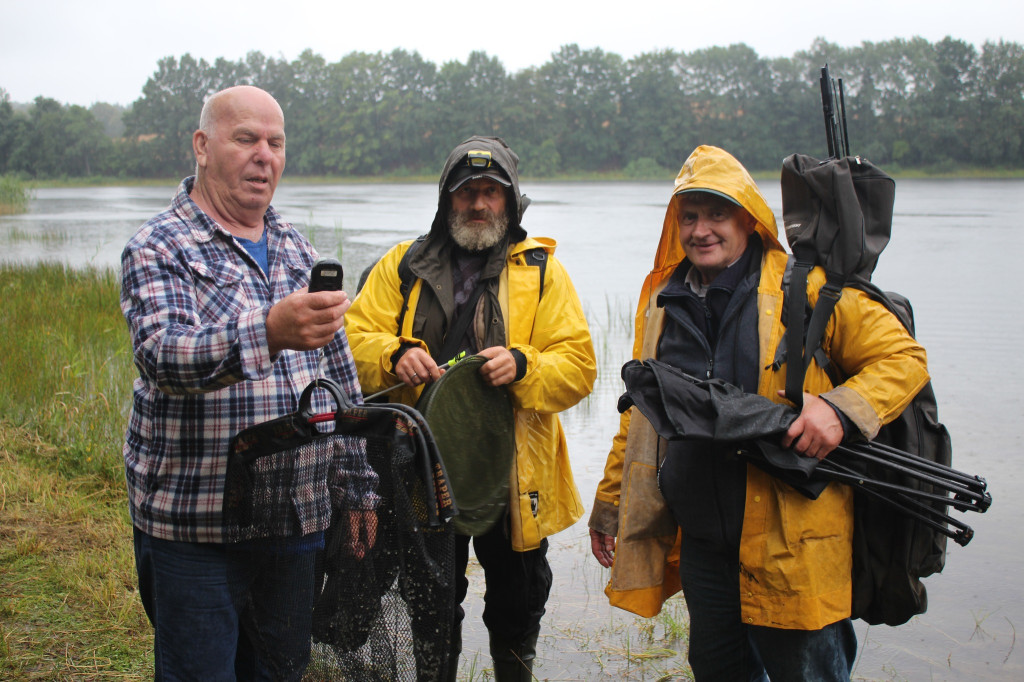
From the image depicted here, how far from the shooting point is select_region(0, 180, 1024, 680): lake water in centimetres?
390

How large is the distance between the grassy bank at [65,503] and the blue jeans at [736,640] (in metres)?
2.03

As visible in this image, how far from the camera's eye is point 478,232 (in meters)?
2.90

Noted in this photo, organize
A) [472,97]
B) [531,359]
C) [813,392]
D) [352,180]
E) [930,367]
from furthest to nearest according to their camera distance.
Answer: [472,97] < [352,180] < [930,367] < [531,359] < [813,392]

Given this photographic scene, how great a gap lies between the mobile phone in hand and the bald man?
93 mm

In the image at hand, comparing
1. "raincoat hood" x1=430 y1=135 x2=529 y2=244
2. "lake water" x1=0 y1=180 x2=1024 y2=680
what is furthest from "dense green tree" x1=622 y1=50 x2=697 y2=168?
"raincoat hood" x1=430 y1=135 x2=529 y2=244

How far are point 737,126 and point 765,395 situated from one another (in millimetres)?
52275

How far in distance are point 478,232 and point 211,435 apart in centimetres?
120

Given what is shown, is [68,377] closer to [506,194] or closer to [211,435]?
[506,194]

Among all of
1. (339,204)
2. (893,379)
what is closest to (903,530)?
(893,379)

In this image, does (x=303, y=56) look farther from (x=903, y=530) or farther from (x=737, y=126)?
(x=903, y=530)

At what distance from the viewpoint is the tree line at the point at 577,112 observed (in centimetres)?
4450

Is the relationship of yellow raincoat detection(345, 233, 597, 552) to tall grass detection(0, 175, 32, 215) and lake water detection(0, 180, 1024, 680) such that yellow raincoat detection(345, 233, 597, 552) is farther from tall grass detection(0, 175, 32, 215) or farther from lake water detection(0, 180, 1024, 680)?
tall grass detection(0, 175, 32, 215)

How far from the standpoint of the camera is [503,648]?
3.02 meters

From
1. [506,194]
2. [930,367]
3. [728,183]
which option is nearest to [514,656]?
[506,194]
